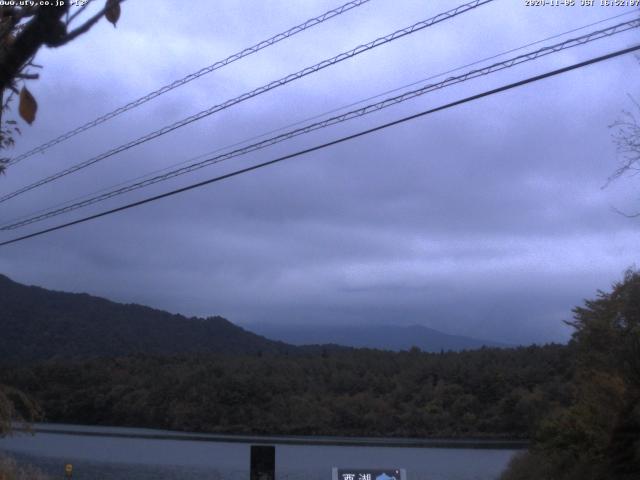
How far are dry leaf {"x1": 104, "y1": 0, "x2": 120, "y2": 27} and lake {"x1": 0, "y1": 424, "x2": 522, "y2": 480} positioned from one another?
14.8 metres

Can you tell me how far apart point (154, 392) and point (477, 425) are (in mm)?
11655

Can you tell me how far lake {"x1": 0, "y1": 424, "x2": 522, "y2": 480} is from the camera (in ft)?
67.9

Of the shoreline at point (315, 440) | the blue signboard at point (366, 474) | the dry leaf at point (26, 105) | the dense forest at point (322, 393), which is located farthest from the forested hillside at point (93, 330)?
the dry leaf at point (26, 105)

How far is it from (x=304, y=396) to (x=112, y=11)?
27321 millimetres

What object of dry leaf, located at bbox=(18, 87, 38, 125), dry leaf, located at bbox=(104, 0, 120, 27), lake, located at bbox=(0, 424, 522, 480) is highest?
dry leaf, located at bbox=(104, 0, 120, 27)

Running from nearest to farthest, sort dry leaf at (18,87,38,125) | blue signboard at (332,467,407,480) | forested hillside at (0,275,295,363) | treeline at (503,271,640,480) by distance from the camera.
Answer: dry leaf at (18,87,38,125) → blue signboard at (332,467,407,480) → treeline at (503,271,640,480) → forested hillside at (0,275,295,363)

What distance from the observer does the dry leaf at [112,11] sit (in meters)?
4.53

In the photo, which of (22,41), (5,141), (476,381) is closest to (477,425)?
(476,381)

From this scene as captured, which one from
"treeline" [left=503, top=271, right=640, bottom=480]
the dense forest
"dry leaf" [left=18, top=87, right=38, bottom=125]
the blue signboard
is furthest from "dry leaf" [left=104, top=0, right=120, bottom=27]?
the dense forest

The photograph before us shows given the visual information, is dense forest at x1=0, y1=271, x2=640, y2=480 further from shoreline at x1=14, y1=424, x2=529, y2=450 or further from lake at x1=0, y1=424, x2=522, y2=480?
lake at x1=0, y1=424, x2=522, y2=480

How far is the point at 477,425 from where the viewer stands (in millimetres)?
28922

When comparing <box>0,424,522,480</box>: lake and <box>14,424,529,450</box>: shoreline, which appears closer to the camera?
<box>0,424,522,480</box>: lake

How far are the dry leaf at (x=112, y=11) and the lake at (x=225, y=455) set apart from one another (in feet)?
48.6

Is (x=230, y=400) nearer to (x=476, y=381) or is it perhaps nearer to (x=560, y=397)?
(x=476, y=381)
